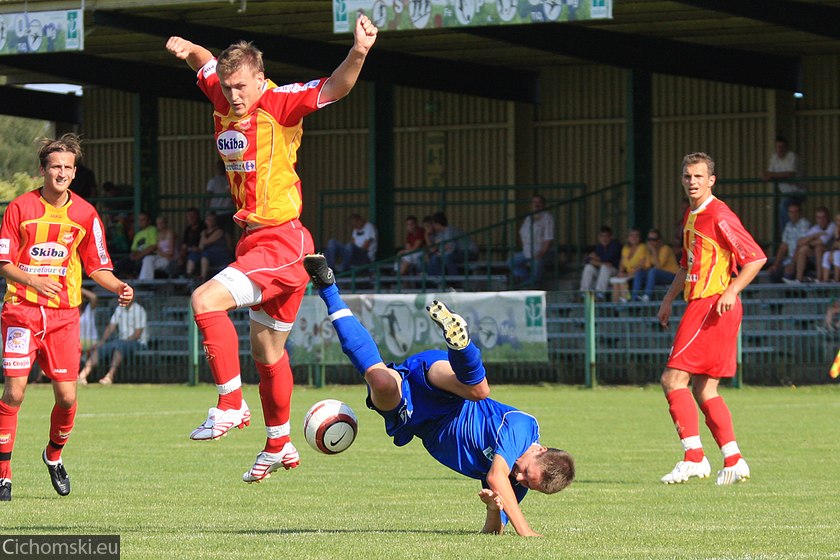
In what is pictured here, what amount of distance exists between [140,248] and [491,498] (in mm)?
21756

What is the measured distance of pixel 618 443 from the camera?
13.9 metres

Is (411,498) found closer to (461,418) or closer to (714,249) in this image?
(461,418)

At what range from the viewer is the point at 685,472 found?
10711 mm

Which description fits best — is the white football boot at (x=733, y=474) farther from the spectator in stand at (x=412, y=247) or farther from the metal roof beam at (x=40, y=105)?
the metal roof beam at (x=40, y=105)

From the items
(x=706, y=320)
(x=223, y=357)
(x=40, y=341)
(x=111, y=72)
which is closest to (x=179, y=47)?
(x=223, y=357)

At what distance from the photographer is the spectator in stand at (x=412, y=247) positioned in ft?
85.2

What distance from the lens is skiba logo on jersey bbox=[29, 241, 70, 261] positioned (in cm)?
971

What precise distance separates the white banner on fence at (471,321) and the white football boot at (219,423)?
41.7ft

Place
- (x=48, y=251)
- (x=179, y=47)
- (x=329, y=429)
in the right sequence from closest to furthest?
1. (x=329, y=429)
2. (x=179, y=47)
3. (x=48, y=251)

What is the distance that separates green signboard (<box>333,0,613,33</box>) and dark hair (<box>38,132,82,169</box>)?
11.2 m

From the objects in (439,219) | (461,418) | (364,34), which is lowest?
(461,418)

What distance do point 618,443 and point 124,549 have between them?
24.4 feet

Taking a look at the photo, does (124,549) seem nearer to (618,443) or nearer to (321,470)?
(321,470)

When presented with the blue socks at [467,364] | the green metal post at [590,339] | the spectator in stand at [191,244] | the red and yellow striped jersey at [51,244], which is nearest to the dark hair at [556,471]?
the blue socks at [467,364]
